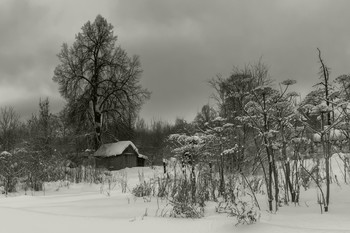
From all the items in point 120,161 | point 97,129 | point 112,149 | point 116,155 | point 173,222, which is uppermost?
point 97,129

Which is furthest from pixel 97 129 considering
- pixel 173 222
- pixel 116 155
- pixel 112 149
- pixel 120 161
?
pixel 173 222

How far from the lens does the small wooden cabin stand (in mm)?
31742

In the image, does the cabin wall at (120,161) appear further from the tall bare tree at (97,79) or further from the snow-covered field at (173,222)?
the snow-covered field at (173,222)

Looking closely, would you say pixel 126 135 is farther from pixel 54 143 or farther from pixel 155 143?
pixel 155 143

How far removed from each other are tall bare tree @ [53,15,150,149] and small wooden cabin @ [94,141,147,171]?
3.03ft

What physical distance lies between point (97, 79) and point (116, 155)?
24.2 feet

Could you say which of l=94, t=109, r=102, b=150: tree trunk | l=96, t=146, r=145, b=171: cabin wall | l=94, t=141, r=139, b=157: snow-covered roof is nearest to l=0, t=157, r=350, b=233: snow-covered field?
l=94, t=141, r=139, b=157: snow-covered roof

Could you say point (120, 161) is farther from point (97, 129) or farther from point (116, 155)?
point (97, 129)

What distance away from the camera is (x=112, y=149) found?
32062 mm

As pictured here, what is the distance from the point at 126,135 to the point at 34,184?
23.1 meters

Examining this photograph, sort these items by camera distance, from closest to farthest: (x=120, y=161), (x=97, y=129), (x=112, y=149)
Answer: (x=112, y=149) < (x=97, y=129) < (x=120, y=161)

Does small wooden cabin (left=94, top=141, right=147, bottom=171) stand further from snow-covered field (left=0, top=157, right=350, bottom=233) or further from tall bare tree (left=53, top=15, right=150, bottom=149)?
snow-covered field (left=0, top=157, right=350, bottom=233)

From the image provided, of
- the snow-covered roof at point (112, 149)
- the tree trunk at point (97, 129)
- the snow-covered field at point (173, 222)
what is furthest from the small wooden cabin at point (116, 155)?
the snow-covered field at point (173, 222)

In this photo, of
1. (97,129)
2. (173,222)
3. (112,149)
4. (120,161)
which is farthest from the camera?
(120,161)
